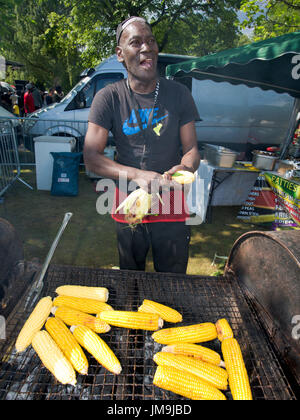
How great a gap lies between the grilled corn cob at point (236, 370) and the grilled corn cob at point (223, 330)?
0.10ft

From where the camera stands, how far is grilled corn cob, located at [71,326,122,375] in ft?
5.71

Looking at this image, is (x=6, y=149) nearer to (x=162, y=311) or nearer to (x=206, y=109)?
(x=206, y=109)

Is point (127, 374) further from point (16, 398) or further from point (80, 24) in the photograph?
point (80, 24)

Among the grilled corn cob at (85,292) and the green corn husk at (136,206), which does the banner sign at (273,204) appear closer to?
the green corn husk at (136,206)

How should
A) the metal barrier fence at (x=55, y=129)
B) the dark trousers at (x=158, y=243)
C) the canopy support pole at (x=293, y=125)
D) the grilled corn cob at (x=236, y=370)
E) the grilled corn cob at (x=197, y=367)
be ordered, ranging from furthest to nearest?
1. the metal barrier fence at (x=55, y=129)
2. the canopy support pole at (x=293, y=125)
3. the dark trousers at (x=158, y=243)
4. the grilled corn cob at (x=197, y=367)
5. the grilled corn cob at (x=236, y=370)

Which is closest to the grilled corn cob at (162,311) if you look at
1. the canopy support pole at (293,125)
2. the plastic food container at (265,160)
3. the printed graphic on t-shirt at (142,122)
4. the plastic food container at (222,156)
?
the printed graphic on t-shirt at (142,122)

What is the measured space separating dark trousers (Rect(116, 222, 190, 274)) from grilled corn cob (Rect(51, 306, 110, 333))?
1.01m

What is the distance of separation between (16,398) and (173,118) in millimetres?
2640

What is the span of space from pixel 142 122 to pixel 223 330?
2.08 metres

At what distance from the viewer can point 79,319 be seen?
2.06 m

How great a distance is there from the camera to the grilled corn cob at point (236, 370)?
64.8 inches

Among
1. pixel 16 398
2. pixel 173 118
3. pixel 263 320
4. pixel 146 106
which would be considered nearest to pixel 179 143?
pixel 173 118

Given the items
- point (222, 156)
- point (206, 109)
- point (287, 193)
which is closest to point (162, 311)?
point (287, 193)

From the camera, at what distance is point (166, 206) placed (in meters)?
2.82
